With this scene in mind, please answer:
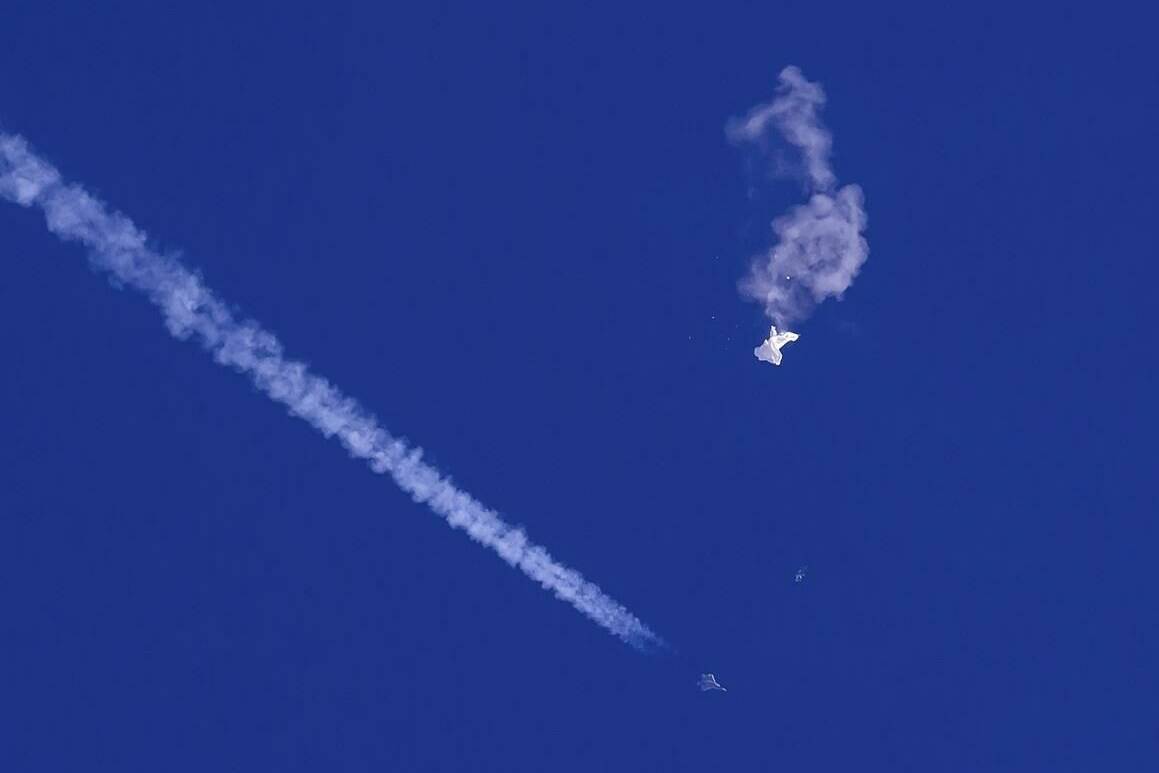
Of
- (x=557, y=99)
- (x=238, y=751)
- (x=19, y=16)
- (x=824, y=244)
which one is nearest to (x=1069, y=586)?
(x=824, y=244)

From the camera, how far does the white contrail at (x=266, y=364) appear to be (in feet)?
206

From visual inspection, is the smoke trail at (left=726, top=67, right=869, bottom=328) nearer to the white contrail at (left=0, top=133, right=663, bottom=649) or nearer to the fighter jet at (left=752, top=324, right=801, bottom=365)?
the fighter jet at (left=752, top=324, right=801, bottom=365)

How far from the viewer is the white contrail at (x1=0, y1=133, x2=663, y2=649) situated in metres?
62.8

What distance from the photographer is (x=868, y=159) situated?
70.2m

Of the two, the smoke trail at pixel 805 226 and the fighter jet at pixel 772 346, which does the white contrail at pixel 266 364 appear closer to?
the fighter jet at pixel 772 346

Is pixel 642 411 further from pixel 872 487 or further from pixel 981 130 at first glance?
pixel 981 130

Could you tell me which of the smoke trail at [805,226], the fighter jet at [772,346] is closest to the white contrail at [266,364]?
the fighter jet at [772,346]

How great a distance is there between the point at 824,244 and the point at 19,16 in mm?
37252

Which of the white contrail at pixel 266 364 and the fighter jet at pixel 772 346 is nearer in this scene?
the white contrail at pixel 266 364

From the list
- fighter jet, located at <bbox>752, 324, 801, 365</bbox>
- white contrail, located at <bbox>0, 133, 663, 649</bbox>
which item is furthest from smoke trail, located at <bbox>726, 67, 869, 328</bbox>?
white contrail, located at <bbox>0, 133, 663, 649</bbox>

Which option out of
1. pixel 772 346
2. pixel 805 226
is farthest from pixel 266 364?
pixel 805 226

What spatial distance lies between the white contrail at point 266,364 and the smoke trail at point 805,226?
15913mm

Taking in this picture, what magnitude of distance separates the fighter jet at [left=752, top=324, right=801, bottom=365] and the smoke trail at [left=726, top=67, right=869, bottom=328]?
1.77 feet

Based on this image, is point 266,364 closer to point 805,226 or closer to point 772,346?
point 772,346
